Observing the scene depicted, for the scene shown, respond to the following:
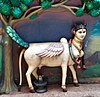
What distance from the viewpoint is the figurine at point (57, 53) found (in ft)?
5.34

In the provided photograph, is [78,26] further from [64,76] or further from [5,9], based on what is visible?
[5,9]

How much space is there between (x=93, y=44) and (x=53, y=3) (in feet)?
1.14

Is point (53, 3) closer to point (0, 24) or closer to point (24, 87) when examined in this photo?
point (0, 24)

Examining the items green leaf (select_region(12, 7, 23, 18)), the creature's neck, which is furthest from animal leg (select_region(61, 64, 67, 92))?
green leaf (select_region(12, 7, 23, 18))

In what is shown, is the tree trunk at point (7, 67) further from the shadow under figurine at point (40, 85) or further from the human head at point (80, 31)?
the human head at point (80, 31)

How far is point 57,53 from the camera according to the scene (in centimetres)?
163

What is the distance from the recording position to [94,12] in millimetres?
1593

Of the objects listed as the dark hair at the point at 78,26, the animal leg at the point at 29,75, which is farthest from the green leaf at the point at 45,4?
the animal leg at the point at 29,75

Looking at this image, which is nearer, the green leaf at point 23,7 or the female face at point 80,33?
the green leaf at point 23,7

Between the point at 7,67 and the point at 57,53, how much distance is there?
274 millimetres

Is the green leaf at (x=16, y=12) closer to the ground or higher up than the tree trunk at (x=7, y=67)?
higher up

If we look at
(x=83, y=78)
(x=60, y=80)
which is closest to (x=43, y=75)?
(x=60, y=80)

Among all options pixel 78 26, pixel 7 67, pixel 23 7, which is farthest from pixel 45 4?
pixel 7 67

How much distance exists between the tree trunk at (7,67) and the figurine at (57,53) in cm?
6
